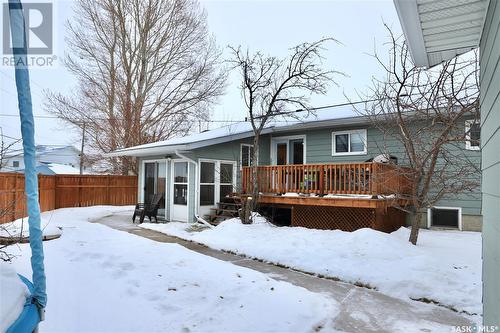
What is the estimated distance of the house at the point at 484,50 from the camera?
1910mm

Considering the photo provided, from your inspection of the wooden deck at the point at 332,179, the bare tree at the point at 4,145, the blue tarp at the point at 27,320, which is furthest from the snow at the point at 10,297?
the wooden deck at the point at 332,179

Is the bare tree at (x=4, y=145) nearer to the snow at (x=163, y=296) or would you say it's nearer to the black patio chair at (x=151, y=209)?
the snow at (x=163, y=296)

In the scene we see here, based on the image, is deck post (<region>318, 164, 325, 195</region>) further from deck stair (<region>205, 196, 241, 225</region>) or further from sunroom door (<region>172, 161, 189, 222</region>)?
sunroom door (<region>172, 161, 189, 222</region>)

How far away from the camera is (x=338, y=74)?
395 inches

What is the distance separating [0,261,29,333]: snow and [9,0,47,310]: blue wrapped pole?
74 mm

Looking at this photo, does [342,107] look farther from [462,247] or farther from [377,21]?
[462,247]

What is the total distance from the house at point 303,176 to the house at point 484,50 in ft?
17.1

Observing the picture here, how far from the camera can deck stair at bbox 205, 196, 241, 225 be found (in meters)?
10.8

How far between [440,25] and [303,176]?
680 cm

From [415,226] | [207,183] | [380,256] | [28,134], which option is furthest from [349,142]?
[28,134]

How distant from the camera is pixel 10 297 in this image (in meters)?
1.45

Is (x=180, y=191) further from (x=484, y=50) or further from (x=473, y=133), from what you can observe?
(x=484, y=50)

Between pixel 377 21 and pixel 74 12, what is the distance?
19.1m

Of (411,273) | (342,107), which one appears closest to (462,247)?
(411,273)
